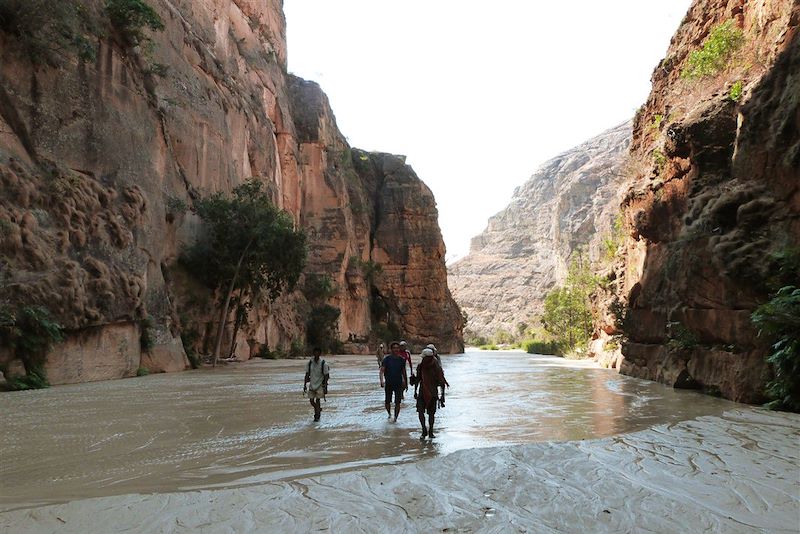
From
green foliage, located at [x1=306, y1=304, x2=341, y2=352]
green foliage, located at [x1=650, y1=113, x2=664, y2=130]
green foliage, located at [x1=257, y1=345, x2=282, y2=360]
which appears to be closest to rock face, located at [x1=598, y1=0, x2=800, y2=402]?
green foliage, located at [x1=650, y1=113, x2=664, y2=130]

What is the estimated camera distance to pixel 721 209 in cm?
1516

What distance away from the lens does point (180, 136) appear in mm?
28969

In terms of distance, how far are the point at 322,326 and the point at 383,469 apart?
42848 millimetres

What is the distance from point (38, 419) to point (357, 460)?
255 inches

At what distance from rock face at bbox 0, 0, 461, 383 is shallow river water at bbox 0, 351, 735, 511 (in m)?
3.70

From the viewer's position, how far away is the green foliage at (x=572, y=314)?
60.2m

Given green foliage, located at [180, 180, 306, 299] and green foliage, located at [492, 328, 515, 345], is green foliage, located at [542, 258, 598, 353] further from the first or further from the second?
green foliage, located at [492, 328, 515, 345]

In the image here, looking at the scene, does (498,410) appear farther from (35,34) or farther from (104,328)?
(35,34)

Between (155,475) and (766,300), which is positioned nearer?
(155,475)

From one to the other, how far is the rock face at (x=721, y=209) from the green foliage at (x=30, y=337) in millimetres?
17525

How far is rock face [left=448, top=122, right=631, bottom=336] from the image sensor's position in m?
128

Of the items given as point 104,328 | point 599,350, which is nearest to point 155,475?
point 104,328

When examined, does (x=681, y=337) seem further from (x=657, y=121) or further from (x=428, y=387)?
(x=657, y=121)

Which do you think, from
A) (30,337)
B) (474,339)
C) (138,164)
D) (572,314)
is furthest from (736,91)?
(474,339)
